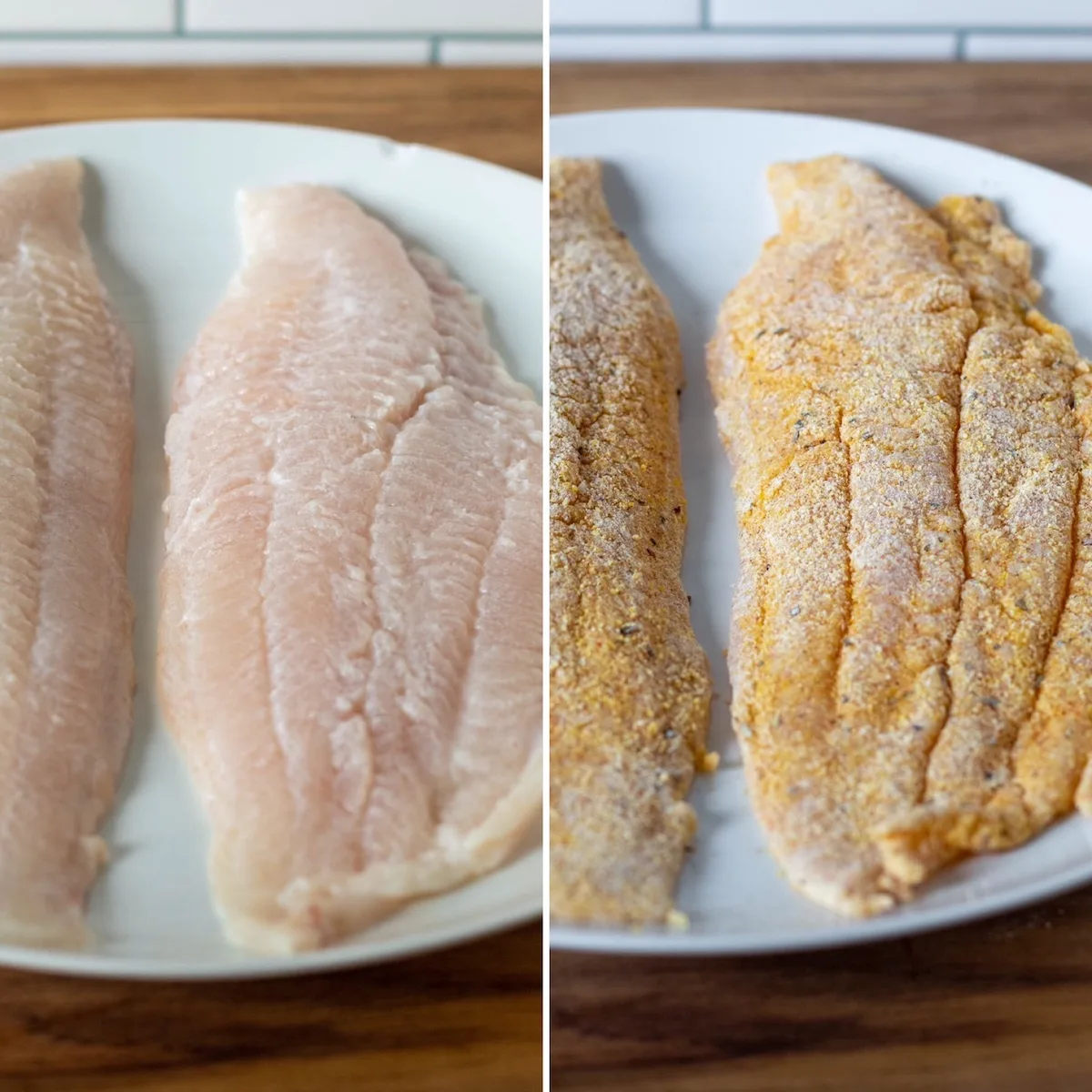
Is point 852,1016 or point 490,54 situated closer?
point 852,1016

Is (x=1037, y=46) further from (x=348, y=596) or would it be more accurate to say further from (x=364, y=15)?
(x=348, y=596)

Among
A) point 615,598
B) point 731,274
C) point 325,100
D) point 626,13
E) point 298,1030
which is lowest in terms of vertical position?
point 298,1030

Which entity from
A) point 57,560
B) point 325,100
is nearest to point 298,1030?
point 57,560

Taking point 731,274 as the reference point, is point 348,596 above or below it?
below

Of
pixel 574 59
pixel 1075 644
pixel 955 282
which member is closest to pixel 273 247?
pixel 574 59

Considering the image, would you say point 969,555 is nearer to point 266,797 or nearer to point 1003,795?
point 1003,795

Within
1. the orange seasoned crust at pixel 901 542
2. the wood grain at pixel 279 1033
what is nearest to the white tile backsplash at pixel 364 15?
the orange seasoned crust at pixel 901 542
